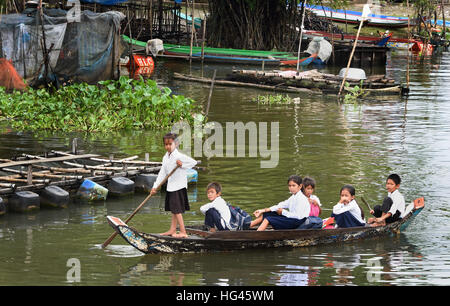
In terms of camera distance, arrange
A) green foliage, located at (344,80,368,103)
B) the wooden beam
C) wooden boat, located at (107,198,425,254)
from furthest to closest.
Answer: green foliage, located at (344,80,368,103) → the wooden beam → wooden boat, located at (107,198,425,254)

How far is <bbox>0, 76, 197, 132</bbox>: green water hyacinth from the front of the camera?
16.0m

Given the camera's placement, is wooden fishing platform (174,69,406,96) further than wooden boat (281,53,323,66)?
No

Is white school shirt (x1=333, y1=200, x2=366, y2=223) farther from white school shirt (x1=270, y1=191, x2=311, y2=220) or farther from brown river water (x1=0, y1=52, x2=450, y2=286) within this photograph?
white school shirt (x1=270, y1=191, x2=311, y2=220)

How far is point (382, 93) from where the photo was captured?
22.8m

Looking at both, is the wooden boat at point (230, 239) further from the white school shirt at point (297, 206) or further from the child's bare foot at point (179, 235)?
the white school shirt at point (297, 206)

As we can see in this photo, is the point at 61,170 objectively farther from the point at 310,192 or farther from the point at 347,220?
the point at 347,220

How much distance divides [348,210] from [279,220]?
899 mm

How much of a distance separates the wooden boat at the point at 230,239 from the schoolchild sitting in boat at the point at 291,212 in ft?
0.55

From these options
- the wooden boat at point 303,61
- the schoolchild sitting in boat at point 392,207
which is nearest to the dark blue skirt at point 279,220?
the schoolchild sitting in boat at point 392,207

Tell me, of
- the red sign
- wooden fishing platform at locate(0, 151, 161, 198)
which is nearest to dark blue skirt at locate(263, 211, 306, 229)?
wooden fishing platform at locate(0, 151, 161, 198)

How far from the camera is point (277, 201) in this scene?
11062 mm

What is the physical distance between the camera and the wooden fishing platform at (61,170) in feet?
34.8

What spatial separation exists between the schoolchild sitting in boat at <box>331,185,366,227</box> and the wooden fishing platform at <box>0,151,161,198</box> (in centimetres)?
356

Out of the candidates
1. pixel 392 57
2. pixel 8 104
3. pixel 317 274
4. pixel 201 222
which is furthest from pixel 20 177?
pixel 392 57
